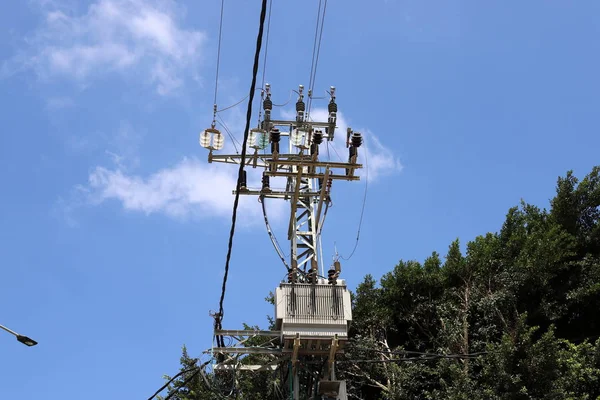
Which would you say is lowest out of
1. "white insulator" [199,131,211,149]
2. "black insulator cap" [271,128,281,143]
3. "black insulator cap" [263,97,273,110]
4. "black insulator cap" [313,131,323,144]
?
"black insulator cap" [313,131,323,144]

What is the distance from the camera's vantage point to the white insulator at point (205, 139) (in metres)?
19.3

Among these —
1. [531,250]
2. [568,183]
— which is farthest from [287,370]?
[568,183]

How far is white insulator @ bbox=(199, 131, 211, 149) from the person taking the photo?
19266 millimetres

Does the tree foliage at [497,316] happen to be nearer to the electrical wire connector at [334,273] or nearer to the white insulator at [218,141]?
the electrical wire connector at [334,273]

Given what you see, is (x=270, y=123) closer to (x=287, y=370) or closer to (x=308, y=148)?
(x=308, y=148)

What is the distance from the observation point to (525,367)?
22.4 m

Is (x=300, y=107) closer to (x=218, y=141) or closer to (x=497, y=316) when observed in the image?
(x=218, y=141)

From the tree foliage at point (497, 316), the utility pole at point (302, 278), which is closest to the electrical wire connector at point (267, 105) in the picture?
the utility pole at point (302, 278)

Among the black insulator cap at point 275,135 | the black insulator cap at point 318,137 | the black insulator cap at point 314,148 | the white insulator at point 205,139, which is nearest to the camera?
the black insulator cap at point 318,137

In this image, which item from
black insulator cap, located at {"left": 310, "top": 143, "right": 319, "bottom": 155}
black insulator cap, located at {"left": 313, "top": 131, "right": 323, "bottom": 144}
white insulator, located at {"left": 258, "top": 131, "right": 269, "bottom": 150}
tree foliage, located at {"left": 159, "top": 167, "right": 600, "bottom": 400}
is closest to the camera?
black insulator cap, located at {"left": 313, "top": 131, "right": 323, "bottom": 144}

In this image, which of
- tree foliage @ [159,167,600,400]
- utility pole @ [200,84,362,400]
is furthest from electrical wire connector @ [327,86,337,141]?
tree foliage @ [159,167,600,400]

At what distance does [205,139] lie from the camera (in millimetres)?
19297

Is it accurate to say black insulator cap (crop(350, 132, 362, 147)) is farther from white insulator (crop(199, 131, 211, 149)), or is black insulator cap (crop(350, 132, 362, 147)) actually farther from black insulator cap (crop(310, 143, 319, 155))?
white insulator (crop(199, 131, 211, 149))

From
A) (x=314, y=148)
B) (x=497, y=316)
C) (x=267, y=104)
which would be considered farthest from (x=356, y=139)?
(x=497, y=316)
